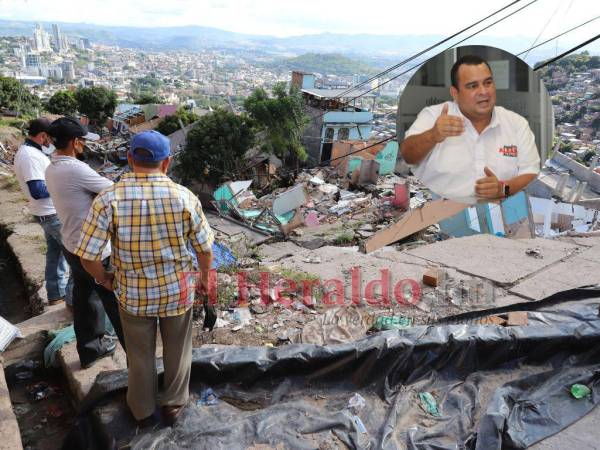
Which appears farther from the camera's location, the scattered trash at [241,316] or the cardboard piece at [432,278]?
the cardboard piece at [432,278]

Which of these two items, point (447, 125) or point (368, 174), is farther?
point (368, 174)

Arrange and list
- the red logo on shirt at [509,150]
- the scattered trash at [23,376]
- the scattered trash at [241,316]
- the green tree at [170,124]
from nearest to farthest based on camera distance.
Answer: the scattered trash at [23,376] < the red logo on shirt at [509,150] < the scattered trash at [241,316] < the green tree at [170,124]

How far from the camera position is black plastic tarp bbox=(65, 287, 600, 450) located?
2.38 meters

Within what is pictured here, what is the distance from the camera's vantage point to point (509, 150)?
333 cm

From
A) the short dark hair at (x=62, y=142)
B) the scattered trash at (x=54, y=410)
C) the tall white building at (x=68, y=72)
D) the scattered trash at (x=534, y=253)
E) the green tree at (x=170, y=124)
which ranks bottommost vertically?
the scattered trash at (x=54, y=410)

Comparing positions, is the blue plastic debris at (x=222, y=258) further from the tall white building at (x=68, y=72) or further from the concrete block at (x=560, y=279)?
the tall white building at (x=68, y=72)

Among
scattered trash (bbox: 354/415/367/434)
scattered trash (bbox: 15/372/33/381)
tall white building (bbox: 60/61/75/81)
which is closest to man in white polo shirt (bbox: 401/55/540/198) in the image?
scattered trash (bbox: 354/415/367/434)

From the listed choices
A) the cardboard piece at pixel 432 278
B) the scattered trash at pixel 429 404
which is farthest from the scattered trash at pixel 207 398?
the cardboard piece at pixel 432 278

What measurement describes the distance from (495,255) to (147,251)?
→ 171 inches

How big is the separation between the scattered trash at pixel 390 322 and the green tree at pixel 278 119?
26373 millimetres

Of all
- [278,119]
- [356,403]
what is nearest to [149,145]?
[356,403]

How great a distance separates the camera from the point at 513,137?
331cm

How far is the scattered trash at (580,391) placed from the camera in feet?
8.72

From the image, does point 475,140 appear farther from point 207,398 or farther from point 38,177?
point 38,177
